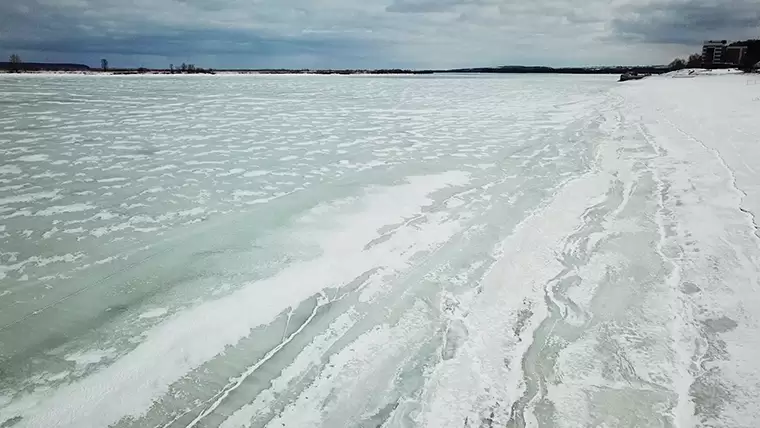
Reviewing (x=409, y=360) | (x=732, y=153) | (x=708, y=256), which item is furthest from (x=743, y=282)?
(x=732, y=153)

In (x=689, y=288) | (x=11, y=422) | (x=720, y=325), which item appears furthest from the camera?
(x=689, y=288)

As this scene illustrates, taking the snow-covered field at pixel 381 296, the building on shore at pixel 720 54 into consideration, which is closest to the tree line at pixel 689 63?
the building on shore at pixel 720 54

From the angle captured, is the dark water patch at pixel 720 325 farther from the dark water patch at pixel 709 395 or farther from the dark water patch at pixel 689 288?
the dark water patch at pixel 709 395

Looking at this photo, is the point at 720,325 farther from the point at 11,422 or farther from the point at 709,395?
the point at 11,422

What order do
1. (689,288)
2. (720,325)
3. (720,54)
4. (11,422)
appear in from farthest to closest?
(720,54), (689,288), (720,325), (11,422)

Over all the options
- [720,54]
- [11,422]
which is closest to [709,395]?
[11,422]

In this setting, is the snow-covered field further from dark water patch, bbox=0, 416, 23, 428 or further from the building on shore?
the building on shore

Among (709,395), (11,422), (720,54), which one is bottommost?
(11,422)

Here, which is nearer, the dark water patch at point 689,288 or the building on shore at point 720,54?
the dark water patch at point 689,288
